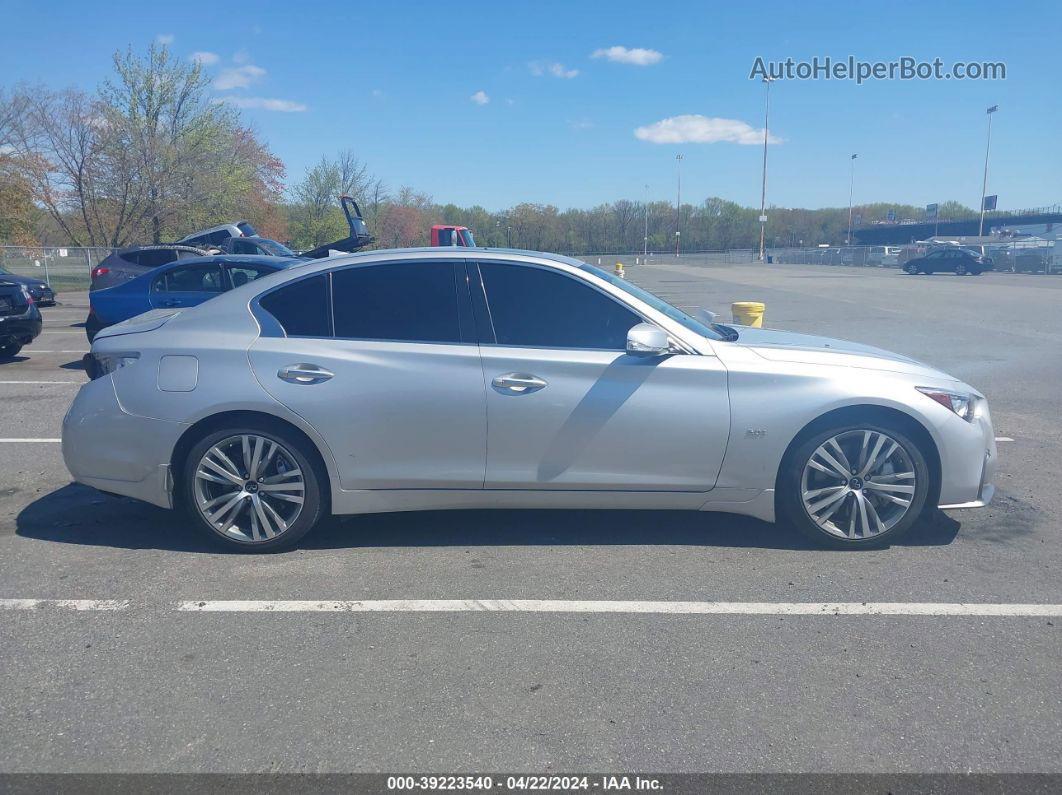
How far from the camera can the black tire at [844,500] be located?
15.1 ft

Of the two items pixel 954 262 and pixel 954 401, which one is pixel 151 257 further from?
pixel 954 262

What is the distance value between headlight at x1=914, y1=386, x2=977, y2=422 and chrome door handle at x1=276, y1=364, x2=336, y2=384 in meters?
3.25

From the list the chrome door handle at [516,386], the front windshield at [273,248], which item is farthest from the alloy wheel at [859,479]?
the front windshield at [273,248]

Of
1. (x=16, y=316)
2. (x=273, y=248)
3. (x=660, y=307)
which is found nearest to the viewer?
(x=660, y=307)

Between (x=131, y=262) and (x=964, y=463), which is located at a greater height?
(x=131, y=262)

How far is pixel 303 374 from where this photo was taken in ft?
15.2

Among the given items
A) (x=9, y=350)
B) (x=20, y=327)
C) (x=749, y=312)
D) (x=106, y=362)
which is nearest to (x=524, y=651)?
(x=106, y=362)

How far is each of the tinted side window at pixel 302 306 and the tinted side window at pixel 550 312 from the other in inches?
36.6

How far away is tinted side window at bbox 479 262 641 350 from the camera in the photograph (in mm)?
4711

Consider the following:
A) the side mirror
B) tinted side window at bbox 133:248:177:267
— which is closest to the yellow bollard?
the side mirror

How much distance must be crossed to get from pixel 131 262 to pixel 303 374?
41.8ft

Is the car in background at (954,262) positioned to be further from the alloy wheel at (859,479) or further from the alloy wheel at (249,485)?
the alloy wheel at (249,485)

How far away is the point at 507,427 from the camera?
4.60 m

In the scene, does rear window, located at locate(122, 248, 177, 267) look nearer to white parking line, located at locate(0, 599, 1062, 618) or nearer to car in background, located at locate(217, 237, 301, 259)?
car in background, located at locate(217, 237, 301, 259)
